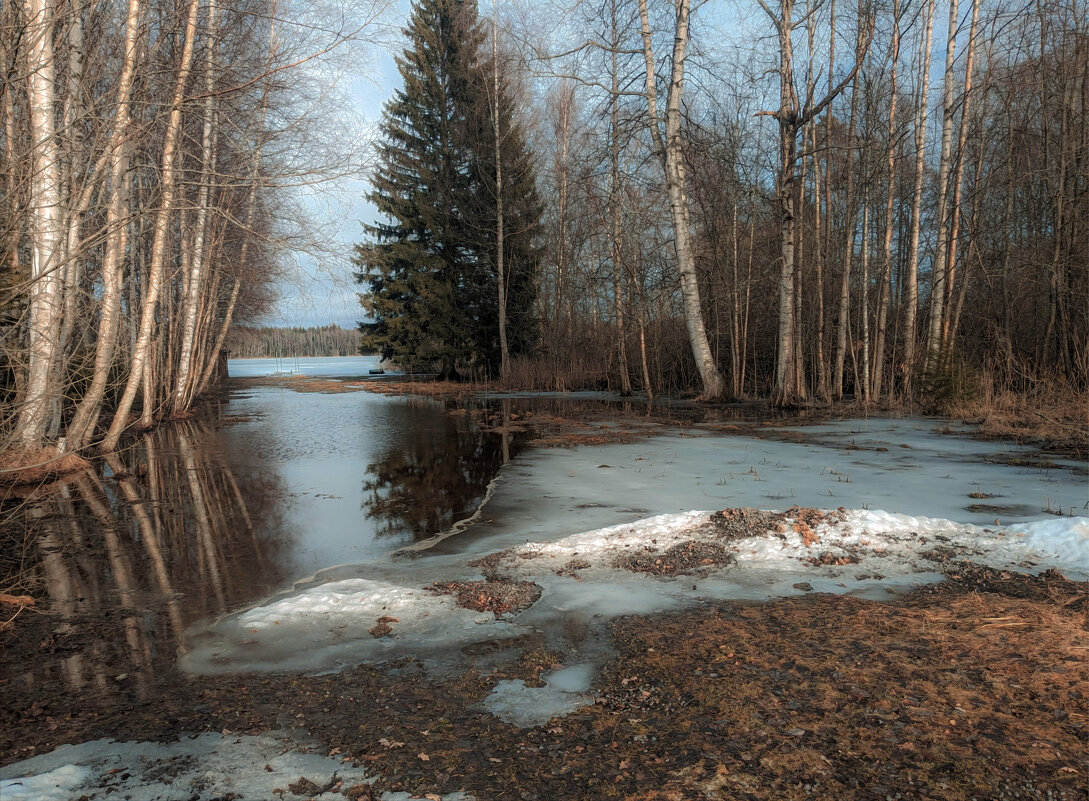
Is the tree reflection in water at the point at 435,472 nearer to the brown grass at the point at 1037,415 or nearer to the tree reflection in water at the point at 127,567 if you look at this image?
the tree reflection in water at the point at 127,567

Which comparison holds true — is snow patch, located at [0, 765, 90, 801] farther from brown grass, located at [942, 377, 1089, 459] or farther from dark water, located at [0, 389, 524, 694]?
brown grass, located at [942, 377, 1089, 459]

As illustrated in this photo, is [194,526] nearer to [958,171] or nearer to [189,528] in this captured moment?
[189,528]

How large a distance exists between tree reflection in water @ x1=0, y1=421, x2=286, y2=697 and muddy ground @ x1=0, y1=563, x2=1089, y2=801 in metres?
0.13

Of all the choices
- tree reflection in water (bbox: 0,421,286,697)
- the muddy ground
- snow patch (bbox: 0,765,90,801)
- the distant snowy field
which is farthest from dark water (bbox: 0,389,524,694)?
snow patch (bbox: 0,765,90,801)

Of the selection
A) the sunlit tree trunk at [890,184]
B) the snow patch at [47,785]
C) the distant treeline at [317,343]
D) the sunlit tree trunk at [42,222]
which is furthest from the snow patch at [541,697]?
the distant treeline at [317,343]

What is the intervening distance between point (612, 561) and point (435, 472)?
15.3 feet

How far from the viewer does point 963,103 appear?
43.2 feet

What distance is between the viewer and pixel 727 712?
2.53 meters

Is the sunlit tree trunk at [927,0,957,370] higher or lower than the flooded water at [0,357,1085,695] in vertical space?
higher

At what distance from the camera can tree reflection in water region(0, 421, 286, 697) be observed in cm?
334

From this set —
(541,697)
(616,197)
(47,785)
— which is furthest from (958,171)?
(47,785)

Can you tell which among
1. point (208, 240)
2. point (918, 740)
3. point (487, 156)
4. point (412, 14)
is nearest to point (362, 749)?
point (918, 740)

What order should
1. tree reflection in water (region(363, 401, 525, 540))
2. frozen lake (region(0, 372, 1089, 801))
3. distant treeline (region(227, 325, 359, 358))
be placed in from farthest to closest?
distant treeline (region(227, 325, 359, 358))
tree reflection in water (region(363, 401, 525, 540))
frozen lake (region(0, 372, 1089, 801))

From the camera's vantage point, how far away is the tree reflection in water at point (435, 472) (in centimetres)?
639
